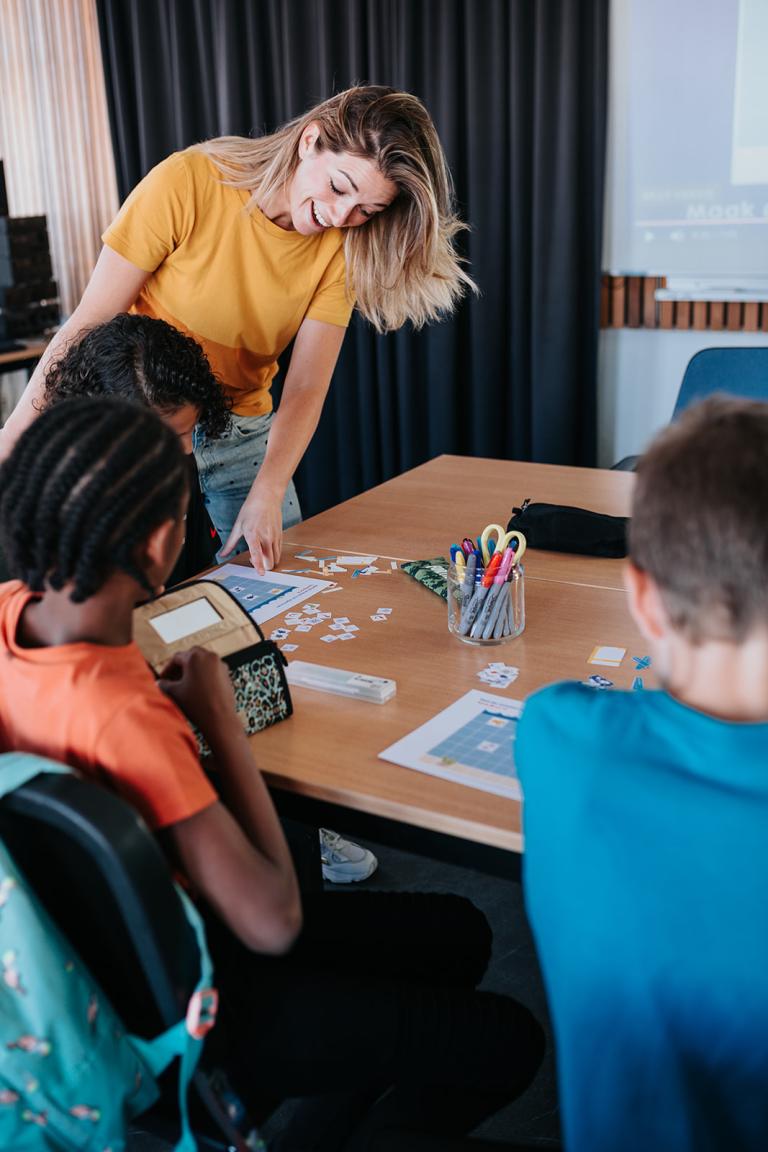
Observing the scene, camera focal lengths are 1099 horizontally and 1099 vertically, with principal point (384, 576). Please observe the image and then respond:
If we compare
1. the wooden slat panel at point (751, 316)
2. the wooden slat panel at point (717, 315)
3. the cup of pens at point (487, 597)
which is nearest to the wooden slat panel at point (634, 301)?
the wooden slat panel at point (717, 315)

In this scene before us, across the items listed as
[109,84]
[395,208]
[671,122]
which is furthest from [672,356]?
[109,84]

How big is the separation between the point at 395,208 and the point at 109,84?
287cm

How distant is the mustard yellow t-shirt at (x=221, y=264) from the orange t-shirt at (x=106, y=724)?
46.2 inches

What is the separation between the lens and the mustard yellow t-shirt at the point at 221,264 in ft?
6.64

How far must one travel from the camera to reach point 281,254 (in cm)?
214

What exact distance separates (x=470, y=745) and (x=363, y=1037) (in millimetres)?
350

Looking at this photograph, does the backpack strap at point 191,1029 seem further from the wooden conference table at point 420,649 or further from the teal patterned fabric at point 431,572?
the teal patterned fabric at point 431,572

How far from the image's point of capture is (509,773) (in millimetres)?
1238

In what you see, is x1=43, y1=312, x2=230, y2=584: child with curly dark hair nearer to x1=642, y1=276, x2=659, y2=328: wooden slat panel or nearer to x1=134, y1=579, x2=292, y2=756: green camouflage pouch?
x1=134, y1=579, x2=292, y2=756: green camouflage pouch

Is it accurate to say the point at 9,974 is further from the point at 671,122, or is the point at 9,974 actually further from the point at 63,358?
the point at 671,122

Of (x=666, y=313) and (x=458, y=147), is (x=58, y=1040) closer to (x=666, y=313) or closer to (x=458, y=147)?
(x=666, y=313)

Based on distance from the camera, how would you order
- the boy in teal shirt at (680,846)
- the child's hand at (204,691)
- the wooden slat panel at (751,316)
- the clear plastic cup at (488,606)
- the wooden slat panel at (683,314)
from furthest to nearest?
the wooden slat panel at (683,314)
the wooden slat panel at (751,316)
the clear plastic cup at (488,606)
the child's hand at (204,691)
the boy in teal shirt at (680,846)

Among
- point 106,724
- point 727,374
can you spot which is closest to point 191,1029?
point 106,724

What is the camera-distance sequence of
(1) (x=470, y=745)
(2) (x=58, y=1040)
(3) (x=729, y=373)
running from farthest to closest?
(3) (x=729, y=373) → (1) (x=470, y=745) → (2) (x=58, y=1040)
